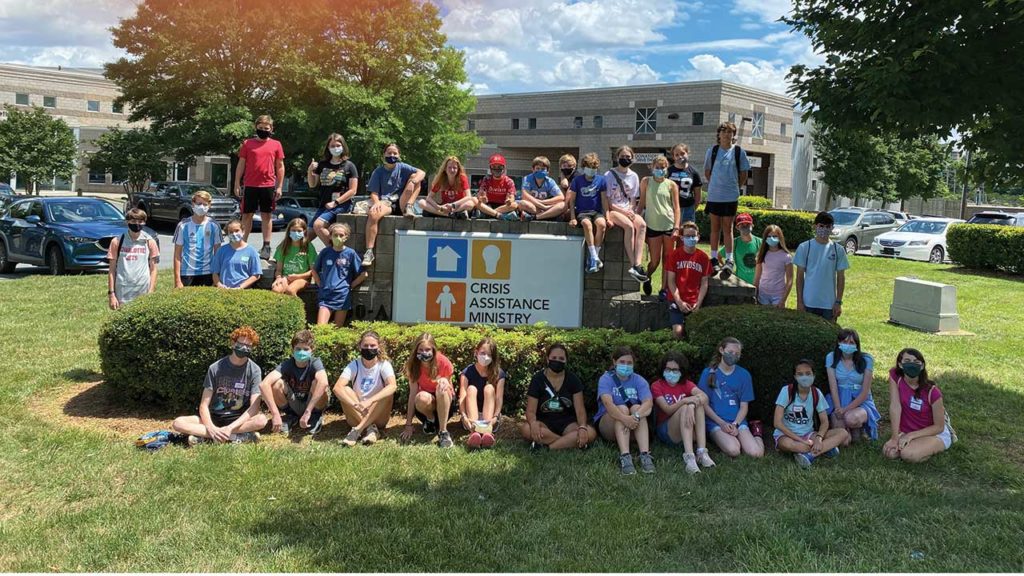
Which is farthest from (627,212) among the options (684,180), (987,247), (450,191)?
(987,247)

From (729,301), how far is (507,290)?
2499 mm

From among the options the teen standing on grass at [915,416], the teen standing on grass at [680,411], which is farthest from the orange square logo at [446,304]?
the teen standing on grass at [915,416]

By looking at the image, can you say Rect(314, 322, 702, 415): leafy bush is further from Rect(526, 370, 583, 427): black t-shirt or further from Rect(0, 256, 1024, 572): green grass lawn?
Rect(526, 370, 583, 427): black t-shirt

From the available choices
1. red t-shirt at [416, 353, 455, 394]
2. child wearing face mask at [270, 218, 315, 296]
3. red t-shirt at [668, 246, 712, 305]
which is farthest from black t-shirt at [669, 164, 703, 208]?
child wearing face mask at [270, 218, 315, 296]

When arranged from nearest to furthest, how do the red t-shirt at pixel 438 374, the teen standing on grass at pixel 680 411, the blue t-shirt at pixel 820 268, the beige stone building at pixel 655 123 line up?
the teen standing on grass at pixel 680 411
the red t-shirt at pixel 438 374
the blue t-shirt at pixel 820 268
the beige stone building at pixel 655 123

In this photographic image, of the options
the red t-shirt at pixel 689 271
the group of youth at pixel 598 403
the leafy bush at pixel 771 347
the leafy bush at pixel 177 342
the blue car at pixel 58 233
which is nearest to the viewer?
the group of youth at pixel 598 403

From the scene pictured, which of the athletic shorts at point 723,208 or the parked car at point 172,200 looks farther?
the parked car at point 172,200

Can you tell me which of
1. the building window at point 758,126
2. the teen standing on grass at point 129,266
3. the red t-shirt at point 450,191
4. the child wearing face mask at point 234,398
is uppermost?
the building window at point 758,126

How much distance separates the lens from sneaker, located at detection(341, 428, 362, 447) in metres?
6.46

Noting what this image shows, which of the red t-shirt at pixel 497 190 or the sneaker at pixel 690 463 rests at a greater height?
the red t-shirt at pixel 497 190

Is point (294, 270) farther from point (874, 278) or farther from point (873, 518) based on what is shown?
point (874, 278)

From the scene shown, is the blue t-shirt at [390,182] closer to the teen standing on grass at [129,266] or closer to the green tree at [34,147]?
the teen standing on grass at [129,266]

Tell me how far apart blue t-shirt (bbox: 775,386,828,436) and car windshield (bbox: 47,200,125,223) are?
14968 mm

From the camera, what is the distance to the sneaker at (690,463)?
19.4ft
